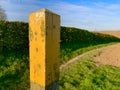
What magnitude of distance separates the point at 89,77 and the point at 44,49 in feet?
17.6

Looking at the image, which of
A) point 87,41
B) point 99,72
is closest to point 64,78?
point 99,72

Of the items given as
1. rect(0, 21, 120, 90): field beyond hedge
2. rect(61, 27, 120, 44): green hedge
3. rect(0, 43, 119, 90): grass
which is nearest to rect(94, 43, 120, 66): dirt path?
rect(0, 43, 119, 90): grass

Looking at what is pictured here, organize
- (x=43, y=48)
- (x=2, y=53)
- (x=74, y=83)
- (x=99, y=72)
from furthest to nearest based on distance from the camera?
(x=2, y=53), (x=99, y=72), (x=74, y=83), (x=43, y=48)

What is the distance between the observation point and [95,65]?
8.84 metres

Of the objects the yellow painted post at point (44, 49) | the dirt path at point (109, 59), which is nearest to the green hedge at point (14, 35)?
the dirt path at point (109, 59)

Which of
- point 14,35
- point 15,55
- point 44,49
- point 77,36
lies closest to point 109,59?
point 15,55

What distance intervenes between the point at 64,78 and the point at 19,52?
403 centimetres

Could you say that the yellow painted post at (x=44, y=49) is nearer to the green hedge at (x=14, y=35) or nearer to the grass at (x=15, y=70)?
the grass at (x=15, y=70)

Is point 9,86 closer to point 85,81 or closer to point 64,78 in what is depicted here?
point 64,78

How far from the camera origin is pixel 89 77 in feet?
24.0

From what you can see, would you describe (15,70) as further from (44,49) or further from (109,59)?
(44,49)

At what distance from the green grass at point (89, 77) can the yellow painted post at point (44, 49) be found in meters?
4.28

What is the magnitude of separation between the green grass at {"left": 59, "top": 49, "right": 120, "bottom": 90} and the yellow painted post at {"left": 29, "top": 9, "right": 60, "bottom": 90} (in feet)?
14.0

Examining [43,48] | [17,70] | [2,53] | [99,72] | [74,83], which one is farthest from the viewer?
[2,53]
